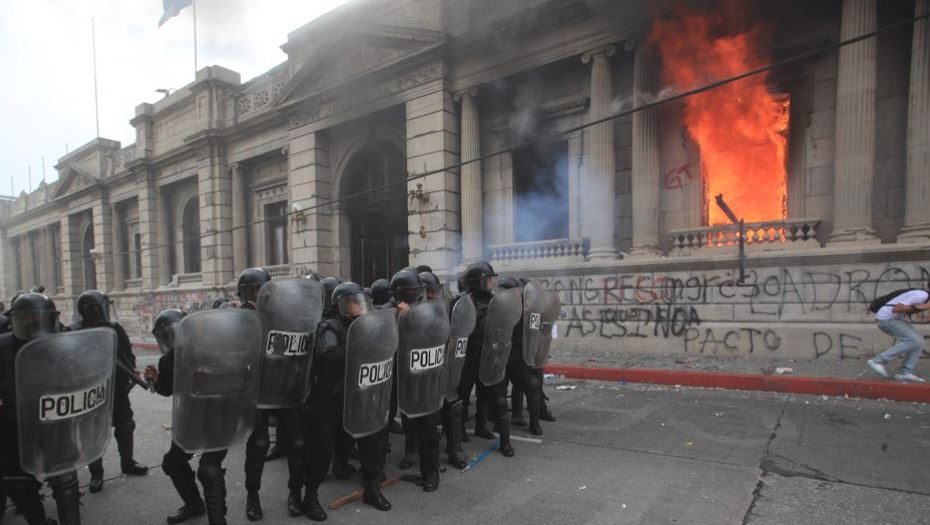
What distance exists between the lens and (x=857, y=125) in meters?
7.74

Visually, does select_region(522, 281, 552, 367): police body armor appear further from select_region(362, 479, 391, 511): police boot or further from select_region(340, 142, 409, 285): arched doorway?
select_region(340, 142, 409, 285): arched doorway

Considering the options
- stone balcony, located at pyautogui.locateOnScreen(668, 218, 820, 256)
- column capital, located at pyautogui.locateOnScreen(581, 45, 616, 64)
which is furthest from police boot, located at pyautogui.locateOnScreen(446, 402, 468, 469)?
column capital, located at pyautogui.locateOnScreen(581, 45, 616, 64)

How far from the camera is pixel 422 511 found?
350cm

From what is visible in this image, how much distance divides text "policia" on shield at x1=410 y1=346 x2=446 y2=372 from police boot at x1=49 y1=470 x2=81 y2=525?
212 cm

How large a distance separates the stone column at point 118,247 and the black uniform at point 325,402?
24352 millimetres

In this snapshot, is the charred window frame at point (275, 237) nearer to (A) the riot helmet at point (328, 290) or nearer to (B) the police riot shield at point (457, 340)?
(A) the riot helmet at point (328, 290)

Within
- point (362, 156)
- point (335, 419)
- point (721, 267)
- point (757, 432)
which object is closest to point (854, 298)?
point (721, 267)

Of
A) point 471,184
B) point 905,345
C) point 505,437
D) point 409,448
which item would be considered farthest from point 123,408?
point 905,345

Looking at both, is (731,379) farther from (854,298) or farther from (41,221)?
(41,221)

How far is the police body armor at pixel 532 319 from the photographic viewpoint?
4.93 meters

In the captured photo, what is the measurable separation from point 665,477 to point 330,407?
8.83 feet

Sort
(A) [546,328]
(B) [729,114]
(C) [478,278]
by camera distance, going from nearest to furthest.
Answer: (C) [478,278]
(A) [546,328]
(B) [729,114]

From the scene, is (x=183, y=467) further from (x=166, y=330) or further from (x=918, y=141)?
(x=918, y=141)

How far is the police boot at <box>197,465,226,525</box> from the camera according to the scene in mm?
3029
